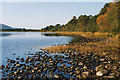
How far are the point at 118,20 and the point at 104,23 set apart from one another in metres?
19.0

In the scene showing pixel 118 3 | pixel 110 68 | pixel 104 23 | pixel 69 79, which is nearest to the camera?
pixel 69 79

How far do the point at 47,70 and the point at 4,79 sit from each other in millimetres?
3966

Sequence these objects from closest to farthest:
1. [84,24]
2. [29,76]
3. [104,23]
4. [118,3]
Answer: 1. [29,76]
2. [118,3]
3. [104,23]
4. [84,24]

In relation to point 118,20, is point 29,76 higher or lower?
lower

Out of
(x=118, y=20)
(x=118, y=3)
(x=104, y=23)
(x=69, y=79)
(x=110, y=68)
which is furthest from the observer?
(x=104, y=23)

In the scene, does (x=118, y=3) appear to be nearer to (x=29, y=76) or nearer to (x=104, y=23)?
(x=104, y=23)

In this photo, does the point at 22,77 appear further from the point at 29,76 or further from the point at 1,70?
the point at 1,70

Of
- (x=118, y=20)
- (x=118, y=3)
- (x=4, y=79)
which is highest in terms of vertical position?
(x=118, y=3)

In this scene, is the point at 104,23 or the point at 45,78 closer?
the point at 45,78

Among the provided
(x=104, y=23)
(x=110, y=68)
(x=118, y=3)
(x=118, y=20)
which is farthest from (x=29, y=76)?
(x=104, y=23)

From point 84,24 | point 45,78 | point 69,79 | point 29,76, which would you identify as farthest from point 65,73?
Result: point 84,24

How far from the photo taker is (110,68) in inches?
448

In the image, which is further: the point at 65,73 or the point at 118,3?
the point at 118,3

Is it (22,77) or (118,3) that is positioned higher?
(118,3)
